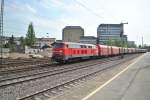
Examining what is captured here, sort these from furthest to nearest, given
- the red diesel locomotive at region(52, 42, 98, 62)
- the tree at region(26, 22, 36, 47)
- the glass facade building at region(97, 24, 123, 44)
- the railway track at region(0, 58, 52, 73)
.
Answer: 1. the glass facade building at region(97, 24, 123, 44)
2. the tree at region(26, 22, 36, 47)
3. the red diesel locomotive at region(52, 42, 98, 62)
4. the railway track at region(0, 58, 52, 73)

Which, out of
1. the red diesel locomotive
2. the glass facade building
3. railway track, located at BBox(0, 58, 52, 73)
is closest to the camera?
railway track, located at BBox(0, 58, 52, 73)

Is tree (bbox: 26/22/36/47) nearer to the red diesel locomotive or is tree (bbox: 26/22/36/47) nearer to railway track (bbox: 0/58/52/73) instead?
the red diesel locomotive

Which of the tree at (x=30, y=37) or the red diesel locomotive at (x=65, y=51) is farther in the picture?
the tree at (x=30, y=37)

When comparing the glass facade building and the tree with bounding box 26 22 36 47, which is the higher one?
the glass facade building

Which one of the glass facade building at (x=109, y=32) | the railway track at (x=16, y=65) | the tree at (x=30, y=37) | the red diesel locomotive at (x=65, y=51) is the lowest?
the railway track at (x=16, y=65)

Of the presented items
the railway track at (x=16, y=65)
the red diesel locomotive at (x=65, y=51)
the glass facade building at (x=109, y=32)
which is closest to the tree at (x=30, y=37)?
the glass facade building at (x=109, y=32)

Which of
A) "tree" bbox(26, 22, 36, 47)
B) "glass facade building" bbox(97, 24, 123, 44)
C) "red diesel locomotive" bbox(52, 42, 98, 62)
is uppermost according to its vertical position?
"glass facade building" bbox(97, 24, 123, 44)

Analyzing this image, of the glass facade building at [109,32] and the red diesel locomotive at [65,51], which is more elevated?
the glass facade building at [109,32]

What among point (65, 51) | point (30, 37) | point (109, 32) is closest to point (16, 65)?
point (65, 51)

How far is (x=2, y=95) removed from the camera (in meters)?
13.4

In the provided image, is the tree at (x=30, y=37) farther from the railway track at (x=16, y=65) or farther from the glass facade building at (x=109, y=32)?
the railway track at (x=16, y=65)

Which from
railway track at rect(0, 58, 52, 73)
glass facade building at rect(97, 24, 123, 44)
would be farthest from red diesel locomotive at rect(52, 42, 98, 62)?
glass facade building at rect(97, 24, 123, 44)

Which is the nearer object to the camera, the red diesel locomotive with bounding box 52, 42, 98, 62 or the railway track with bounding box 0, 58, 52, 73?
the railway track with bounding box 0, 58, 52, 73

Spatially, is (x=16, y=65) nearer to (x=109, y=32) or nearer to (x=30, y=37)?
(x=30, y=37)
